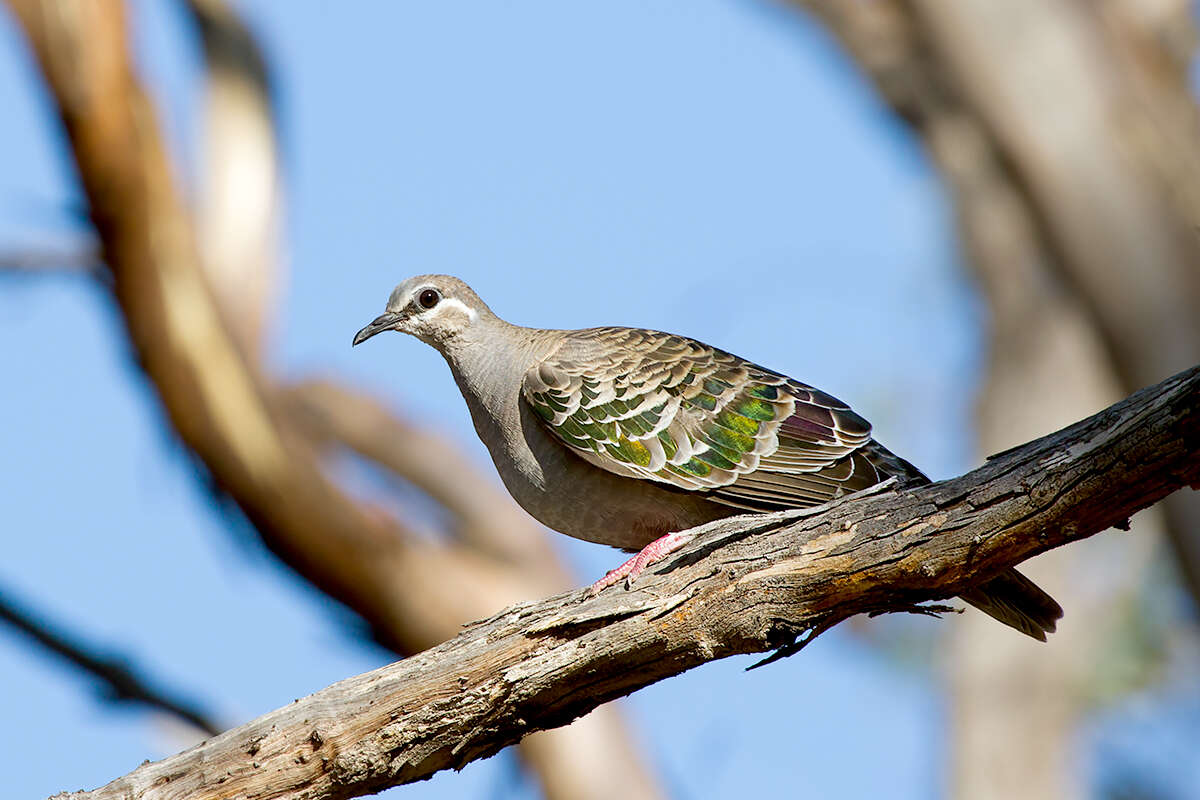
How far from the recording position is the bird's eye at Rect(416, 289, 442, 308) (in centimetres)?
689

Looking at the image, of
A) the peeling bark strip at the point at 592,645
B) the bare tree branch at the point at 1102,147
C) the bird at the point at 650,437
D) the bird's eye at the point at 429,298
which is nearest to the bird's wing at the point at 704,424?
the bird at the point at 650,437

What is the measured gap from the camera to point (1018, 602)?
5398 millimetres

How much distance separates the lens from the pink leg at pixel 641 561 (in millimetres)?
5000

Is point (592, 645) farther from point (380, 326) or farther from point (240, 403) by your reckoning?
point (240, 403)

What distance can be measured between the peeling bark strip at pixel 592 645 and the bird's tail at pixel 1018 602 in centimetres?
69

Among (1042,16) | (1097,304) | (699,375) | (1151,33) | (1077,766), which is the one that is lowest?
(699,375)

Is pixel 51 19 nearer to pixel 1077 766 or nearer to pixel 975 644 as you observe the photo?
pixel 975 644

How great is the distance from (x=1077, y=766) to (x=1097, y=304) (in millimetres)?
5068

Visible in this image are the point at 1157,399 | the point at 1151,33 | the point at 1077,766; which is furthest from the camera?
the point at 1077,766

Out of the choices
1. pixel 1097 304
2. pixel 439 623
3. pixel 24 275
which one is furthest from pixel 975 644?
pixel 24 275

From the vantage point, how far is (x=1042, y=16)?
33.3ft

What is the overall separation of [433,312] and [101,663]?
2800 mm

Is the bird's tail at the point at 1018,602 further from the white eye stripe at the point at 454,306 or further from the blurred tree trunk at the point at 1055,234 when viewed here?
the blurred tree trunk at the point at 1055,234

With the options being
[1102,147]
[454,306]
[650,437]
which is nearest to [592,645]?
[650,437]
